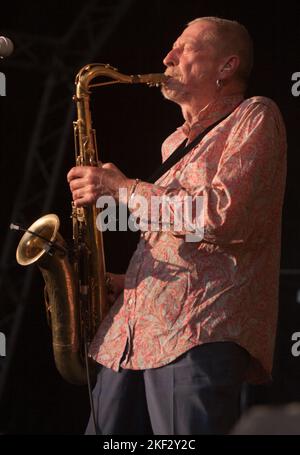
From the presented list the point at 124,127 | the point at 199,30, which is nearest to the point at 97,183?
the point at 199,30

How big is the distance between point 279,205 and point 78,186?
70cm

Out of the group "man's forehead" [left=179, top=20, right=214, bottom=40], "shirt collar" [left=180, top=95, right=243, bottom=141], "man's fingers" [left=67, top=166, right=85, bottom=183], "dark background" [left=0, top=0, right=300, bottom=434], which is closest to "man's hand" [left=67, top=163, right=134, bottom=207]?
"man's fingers" [left=67, top=166, right=85, bottom=183]

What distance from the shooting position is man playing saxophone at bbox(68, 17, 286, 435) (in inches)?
103

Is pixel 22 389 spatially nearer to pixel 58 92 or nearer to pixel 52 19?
pixel 58 92

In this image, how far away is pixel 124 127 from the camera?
4656 millimetres

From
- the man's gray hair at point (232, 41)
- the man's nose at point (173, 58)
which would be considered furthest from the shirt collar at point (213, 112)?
the man's nose at point (173, 58)

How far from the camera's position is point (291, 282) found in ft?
Answer: 14.8

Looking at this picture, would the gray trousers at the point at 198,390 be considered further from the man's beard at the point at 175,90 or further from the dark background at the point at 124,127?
the dark background at the point at 124,127

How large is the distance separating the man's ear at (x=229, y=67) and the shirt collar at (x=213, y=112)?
0.08 metres

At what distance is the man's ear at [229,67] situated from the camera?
3.00 m

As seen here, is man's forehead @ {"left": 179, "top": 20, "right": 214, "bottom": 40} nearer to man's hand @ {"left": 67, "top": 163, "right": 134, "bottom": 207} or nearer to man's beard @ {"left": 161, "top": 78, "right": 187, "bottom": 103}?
man's beard @ {"left": 161, "top": 78, "right": 187, "bottom": 103}

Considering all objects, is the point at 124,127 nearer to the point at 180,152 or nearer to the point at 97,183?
the point at 180,152

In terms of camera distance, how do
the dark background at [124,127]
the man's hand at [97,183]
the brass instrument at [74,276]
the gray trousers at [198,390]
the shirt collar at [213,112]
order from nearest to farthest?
the gray trousers at [198,390] < the man's hand at [97,183] < the shirt collar at [213,112] < the brass instrument at [74,276] < the dark background at [124,127]

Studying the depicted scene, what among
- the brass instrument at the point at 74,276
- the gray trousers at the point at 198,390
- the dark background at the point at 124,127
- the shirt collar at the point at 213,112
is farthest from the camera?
the dark background at the point at 124,127
